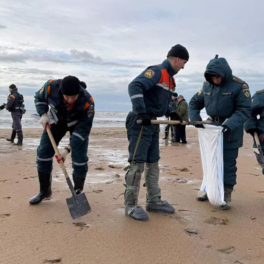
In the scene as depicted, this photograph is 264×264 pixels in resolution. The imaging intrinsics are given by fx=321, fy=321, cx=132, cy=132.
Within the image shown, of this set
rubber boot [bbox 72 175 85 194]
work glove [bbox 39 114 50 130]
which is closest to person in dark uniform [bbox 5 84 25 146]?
rubber boot [bbox 72 175 85 194]

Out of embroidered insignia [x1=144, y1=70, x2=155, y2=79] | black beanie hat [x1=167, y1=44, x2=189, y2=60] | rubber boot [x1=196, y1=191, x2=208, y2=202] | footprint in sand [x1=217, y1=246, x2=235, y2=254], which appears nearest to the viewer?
footprint in sand [x1=217, y1=246, x2=235, y2=254]

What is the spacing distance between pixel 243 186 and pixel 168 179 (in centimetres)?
122

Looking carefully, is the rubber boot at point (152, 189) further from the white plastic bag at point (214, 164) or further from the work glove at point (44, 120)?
the work glove at point (44, 120)

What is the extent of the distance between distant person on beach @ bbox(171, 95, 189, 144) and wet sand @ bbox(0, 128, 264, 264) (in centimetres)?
607

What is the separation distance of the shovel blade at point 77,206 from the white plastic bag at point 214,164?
154cm

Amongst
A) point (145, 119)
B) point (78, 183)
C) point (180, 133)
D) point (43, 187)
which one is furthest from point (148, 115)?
point (180, 133)

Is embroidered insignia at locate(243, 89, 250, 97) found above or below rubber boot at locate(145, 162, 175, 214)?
above

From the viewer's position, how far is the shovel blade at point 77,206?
352 centimetres

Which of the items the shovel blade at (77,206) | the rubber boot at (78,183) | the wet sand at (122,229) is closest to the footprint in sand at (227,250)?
the wet sand at (122,229)

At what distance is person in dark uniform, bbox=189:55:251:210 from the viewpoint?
12.7 feet

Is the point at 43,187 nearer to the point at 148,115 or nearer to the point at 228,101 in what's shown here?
the point at 148,115

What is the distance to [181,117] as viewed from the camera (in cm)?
1112

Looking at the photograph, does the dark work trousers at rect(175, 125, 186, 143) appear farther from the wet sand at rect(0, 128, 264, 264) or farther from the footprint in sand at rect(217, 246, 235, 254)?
the footprint in sand at rect(217, 246, 235, 254)

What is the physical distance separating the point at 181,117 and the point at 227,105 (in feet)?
23.4
